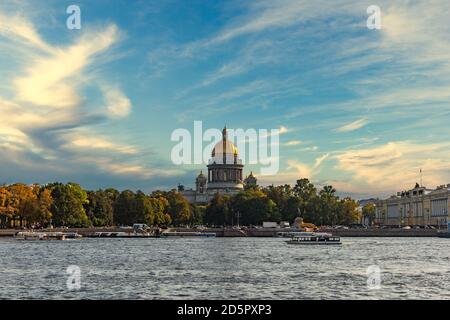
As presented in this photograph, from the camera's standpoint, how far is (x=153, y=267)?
50906 mm

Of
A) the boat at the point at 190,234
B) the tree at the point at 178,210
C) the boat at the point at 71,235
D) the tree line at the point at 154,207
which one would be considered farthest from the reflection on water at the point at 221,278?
the tree at the point at 178,210

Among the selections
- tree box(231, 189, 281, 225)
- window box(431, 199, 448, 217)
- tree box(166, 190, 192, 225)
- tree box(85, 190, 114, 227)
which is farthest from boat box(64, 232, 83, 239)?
window box(431, 199, 448, 217)

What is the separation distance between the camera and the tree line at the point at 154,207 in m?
121

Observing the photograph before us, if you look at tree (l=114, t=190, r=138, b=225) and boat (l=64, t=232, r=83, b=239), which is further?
tree (l=114, t=190, r=138, b=225)

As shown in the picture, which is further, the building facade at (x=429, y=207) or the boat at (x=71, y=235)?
the building facade at (x=429, y=207)

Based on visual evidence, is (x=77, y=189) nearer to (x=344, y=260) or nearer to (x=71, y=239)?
(x=71, y=239)

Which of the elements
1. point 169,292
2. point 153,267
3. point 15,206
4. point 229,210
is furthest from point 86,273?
point 229,210

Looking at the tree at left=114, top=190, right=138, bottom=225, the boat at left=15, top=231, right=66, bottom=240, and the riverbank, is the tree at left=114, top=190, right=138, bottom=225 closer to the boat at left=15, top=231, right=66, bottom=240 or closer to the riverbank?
the riverbank

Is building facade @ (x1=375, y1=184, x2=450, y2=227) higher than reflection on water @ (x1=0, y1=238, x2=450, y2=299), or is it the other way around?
building facade @ (x1=375, y1=184, x2=450, y2=227)

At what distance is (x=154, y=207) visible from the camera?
5896 inches

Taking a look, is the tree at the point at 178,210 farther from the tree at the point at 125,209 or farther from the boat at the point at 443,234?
the boat at the point at 443,234

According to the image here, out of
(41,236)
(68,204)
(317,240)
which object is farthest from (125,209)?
(317,240)

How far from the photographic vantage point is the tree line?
396 ft
